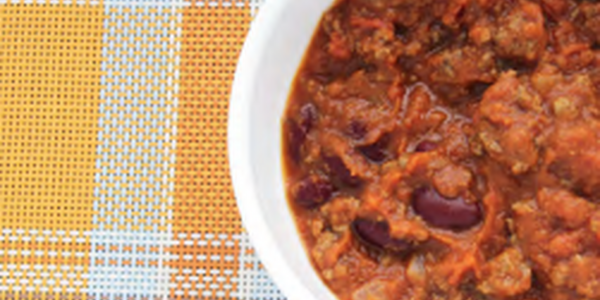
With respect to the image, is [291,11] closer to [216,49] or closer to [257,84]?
[257,84]

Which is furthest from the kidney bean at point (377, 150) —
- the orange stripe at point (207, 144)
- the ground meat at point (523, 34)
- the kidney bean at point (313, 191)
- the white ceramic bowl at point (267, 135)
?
the orange stripe at point (207, 144)

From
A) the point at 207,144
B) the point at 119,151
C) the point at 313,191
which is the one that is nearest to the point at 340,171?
the point at 313,191

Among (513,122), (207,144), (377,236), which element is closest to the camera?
(513,122)

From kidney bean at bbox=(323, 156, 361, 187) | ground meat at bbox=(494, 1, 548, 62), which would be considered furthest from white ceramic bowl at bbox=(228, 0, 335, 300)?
ground meat at bbox=(494, 1, 548, 62)

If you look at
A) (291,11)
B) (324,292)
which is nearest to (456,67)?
(291,11)

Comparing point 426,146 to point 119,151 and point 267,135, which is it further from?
point 119,151

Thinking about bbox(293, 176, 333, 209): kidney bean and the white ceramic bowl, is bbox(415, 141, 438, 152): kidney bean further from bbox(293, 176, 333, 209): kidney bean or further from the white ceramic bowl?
the white ceramic bowl
